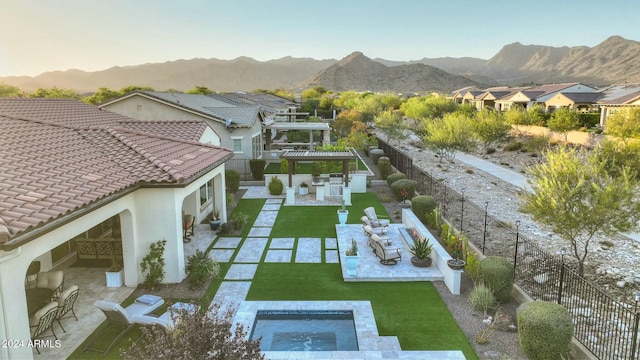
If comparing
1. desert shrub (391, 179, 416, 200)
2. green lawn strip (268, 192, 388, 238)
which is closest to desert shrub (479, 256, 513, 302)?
green lawn strip (268, 192, 388, 238)

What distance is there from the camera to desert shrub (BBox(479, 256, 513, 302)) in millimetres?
11422

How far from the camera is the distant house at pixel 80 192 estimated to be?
7.46 m

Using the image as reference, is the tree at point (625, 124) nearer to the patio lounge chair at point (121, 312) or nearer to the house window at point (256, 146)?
the house window at point (256, 146)

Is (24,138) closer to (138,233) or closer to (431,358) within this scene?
(138,233)

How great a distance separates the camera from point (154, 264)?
12.2 metres

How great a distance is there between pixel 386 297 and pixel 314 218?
29.3ft

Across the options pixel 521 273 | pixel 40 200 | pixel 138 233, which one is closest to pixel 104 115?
pixel 138 233

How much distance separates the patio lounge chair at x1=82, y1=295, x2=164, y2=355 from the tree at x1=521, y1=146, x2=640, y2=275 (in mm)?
11420

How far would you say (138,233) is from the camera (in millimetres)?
12312

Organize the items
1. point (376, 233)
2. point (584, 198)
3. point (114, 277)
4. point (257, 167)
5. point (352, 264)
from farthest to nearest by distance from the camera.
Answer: point (257, 167) → point (376, 233) → point (352, 264) → point (584, 198) → point (114, 277)

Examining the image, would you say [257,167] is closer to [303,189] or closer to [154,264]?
[303,189]

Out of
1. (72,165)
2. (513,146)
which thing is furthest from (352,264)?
(513,146)

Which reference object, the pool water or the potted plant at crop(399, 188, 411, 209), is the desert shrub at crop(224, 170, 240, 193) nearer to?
the potted plant at crop(399, 188, 411, 209)

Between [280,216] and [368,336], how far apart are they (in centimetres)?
1182
